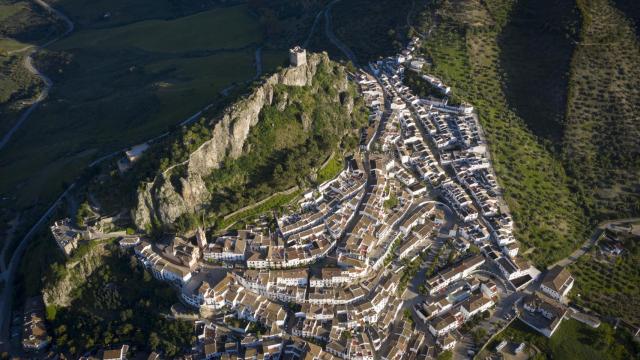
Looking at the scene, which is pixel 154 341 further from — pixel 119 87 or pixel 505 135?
pixel 119 87

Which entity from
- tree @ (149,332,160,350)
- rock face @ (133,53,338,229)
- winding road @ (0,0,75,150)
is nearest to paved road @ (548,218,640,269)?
rock face @ (133,53,338,229)

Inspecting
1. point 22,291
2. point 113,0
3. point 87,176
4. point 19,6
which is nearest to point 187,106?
point 87,176

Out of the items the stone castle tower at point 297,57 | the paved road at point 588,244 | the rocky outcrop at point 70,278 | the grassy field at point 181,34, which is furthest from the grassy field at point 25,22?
the paved road at point 588,244

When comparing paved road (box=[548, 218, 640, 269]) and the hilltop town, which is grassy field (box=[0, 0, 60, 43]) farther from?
paved road (box=[548, 218, 640, 269])

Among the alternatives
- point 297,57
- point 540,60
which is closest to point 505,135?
point 540,60

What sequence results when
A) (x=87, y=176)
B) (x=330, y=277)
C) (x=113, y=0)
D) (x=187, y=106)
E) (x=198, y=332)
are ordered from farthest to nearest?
(x=113, y=0) < (x=187, y=106) < (x=87, y=176) < (x=330, y=277) < (x=198, y=332)

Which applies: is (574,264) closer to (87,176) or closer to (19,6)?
(87,176)
